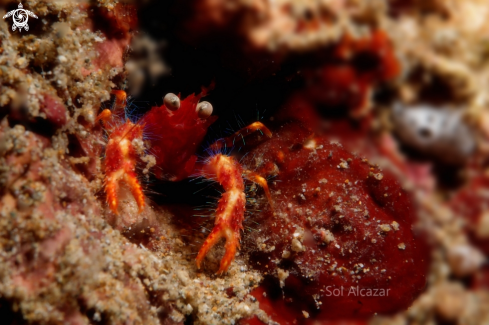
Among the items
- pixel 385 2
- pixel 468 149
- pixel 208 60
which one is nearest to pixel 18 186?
pixel 385 2

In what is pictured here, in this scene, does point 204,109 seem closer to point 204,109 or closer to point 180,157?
point 204,109

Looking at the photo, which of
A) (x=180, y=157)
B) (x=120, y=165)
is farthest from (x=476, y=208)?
(x=180, y=157)

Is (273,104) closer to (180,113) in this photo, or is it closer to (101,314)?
(180,113)

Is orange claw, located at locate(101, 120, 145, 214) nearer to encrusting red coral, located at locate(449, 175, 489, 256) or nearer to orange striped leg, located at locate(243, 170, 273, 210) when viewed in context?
orange striped leg, located at locate(243, 170, 273, 210)

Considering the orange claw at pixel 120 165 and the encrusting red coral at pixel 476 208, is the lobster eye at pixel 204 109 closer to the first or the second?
the orange claw at pixel 120 165

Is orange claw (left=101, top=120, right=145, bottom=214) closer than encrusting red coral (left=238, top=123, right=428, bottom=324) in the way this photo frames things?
Yes

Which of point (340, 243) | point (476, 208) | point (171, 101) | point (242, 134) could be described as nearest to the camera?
point (476, 208)

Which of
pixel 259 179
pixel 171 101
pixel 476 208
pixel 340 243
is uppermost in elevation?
pixel 476 208

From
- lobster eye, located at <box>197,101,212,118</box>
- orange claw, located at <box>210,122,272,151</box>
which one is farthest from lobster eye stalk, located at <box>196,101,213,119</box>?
orange claw, located at <box>210,122,272,151</box>
